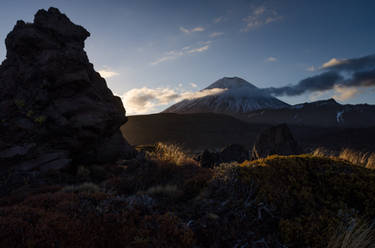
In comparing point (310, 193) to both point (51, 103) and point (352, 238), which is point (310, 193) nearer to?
point (352, 238)

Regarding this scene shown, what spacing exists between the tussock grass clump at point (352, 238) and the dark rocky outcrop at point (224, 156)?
6.72 meters

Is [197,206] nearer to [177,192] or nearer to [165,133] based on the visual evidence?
[177,192]

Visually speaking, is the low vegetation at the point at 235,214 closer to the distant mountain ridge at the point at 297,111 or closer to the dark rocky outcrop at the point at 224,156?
the dark rocky outcrop at the point at 224,156

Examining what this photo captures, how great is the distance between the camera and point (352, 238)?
2.43 metres

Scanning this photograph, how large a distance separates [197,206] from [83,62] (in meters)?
8.89

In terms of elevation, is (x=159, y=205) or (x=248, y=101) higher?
(x=248, y=101)

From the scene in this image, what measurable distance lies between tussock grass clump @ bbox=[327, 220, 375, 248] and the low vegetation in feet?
0.03

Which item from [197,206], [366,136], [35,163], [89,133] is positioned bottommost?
[366,136]

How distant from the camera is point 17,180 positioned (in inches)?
252

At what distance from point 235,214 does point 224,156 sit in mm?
7412

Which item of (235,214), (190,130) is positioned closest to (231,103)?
(190,130)

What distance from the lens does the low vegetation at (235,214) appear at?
2.52m

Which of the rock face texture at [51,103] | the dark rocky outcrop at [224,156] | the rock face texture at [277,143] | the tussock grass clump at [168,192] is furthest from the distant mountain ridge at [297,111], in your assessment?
the tussock grass clump at [168,192]

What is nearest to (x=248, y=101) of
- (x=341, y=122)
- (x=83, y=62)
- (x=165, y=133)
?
(x=341, y=122)
